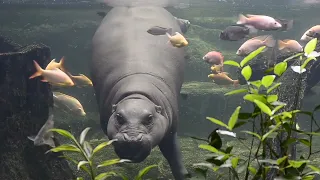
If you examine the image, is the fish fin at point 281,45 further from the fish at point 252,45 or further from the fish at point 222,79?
the fish at point 222,79

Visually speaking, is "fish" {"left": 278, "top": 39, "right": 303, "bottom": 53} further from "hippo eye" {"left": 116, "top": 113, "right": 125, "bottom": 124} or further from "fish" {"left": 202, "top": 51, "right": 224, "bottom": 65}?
"hippo eye" {"left": 116, "top": 113, "right": 125, "bottom": 124}

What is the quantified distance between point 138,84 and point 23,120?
6.24ft

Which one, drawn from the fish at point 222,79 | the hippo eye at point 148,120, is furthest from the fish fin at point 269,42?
the hippo eye at point 148,120

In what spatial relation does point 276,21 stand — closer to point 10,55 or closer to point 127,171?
point 127,171

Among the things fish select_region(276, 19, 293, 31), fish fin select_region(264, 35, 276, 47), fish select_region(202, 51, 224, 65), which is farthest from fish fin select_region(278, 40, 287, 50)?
fish select_region(202, 51, 224, 65)

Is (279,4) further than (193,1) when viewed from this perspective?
Yes

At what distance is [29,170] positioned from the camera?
Answer: 5184mm

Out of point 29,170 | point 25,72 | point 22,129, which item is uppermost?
point 25,72

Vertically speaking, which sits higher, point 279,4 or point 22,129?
point 22,129

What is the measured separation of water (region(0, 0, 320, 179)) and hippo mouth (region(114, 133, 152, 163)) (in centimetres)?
655

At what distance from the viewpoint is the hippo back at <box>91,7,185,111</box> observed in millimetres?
6906

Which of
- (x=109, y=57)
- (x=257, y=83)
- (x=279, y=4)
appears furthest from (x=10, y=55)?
(x=279, y=4)

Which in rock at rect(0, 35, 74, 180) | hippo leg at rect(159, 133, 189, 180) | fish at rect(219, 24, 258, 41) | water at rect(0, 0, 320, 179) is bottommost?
water at rect(0, 0, 320, 179)

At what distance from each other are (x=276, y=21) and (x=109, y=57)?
3.28 meters
